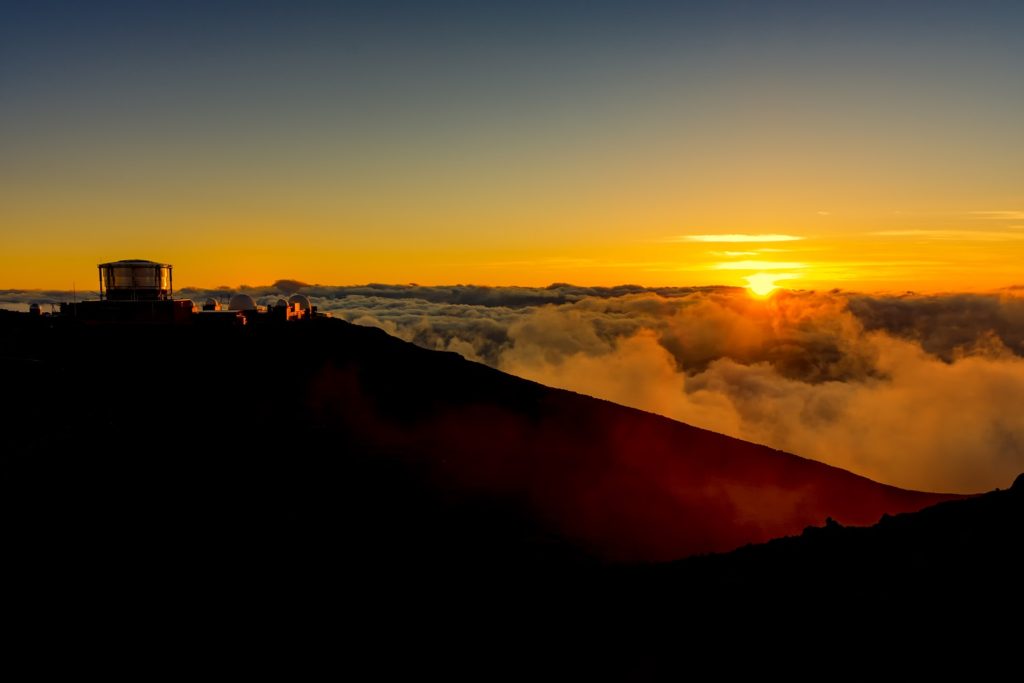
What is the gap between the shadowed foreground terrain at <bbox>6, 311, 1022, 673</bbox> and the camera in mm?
16203

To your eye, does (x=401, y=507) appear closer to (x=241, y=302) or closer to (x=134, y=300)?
→ (x=134, y=300)

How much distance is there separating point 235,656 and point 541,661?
22.3 feet

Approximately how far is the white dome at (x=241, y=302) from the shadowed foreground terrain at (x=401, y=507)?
14786 mm

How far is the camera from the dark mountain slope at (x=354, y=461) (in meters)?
23.0

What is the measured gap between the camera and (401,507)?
26.1 meters

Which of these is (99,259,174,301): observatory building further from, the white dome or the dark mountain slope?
the white dome

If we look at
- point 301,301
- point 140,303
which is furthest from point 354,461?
point 301,301

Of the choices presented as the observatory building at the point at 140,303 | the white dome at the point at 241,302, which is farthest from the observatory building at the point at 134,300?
the white dome at the point at 241,302

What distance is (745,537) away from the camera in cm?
2958

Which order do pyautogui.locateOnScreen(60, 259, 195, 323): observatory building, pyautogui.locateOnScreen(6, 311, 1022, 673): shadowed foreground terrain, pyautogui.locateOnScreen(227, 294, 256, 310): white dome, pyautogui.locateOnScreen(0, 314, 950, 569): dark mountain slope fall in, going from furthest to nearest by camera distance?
pyautogui.locateOnScreen(227, 294, 256, 310): white dome, pyautogui.locateOnScreen(60, 259, 195, 323): observatory building, pyautogui.locateOnScreen(0, 314, 950, 569): dark mountain slope, pyautogui.locateOnScreen(6, 311, 1022, 673): shadowed foreground terrain

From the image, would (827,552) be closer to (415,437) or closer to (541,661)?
(541,661)

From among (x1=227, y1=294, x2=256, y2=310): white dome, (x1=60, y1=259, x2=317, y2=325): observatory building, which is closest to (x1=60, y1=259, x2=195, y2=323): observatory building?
(x1=60, y1=259, x2=317, y2=325): observatory building

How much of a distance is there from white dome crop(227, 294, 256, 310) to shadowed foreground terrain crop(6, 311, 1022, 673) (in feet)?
48.5

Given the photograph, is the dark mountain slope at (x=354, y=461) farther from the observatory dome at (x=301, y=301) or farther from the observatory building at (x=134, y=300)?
the observatory dome at (x=301, y=301)
